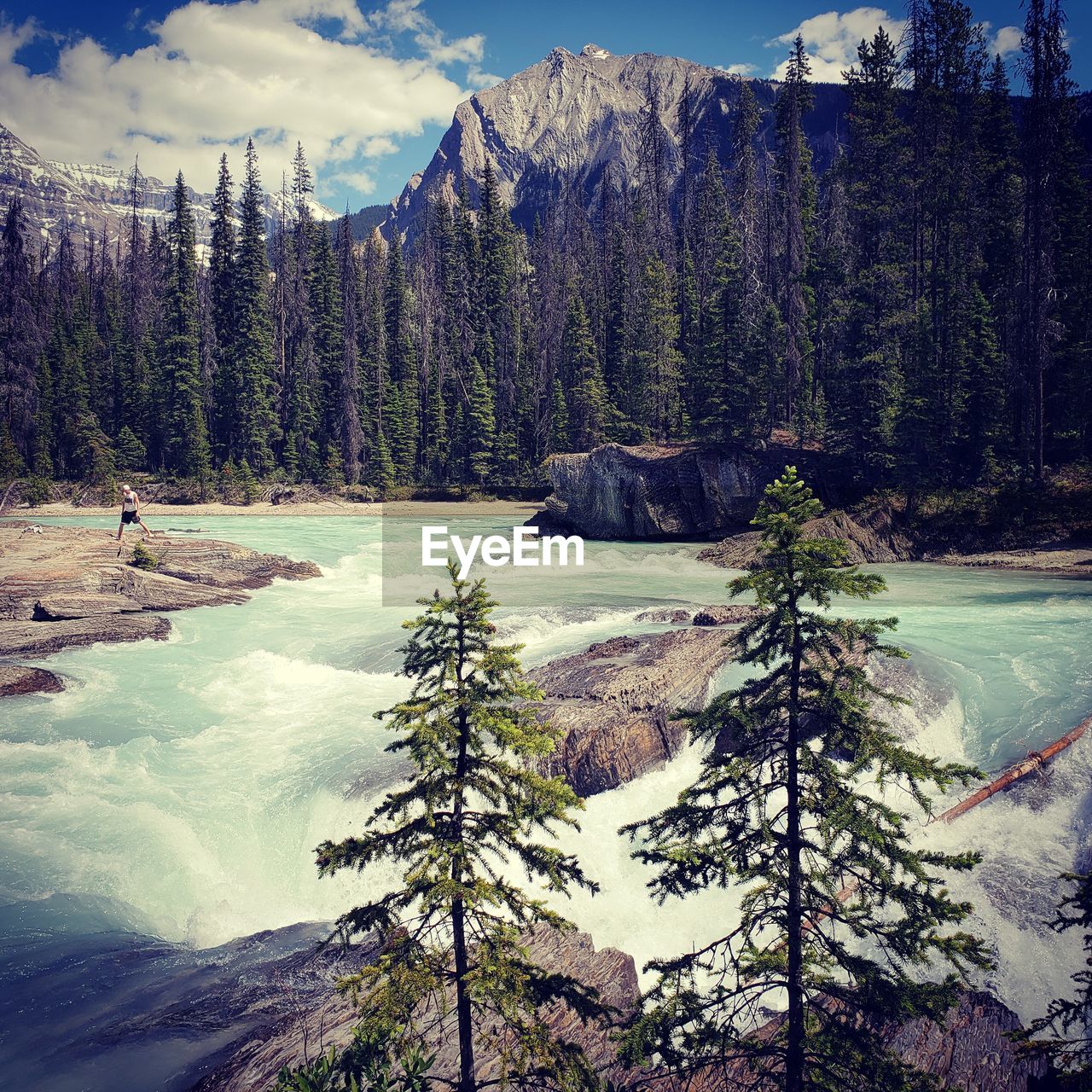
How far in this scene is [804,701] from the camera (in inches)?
255

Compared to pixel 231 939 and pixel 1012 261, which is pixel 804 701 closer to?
pixel 231 939

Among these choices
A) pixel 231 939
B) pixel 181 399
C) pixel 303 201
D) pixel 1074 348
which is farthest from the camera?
pixel 303 201

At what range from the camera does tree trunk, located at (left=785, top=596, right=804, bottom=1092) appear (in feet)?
19.4

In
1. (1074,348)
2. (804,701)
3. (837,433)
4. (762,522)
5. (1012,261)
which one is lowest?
(804,701)

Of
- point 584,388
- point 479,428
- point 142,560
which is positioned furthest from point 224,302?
point 142,560

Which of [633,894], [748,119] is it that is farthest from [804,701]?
[748,119]

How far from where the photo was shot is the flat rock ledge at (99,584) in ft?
68.8

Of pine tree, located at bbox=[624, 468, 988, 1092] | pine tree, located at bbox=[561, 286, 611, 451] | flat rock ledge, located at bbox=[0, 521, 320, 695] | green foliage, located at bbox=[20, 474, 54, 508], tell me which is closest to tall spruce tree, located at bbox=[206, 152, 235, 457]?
green foliage, located at bbox=[20, 474, 54, 508]

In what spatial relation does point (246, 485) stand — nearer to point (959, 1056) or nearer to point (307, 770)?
point (307, 770)

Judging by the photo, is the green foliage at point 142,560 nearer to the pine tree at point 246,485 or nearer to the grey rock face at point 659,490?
the grey rock face at point 659,490

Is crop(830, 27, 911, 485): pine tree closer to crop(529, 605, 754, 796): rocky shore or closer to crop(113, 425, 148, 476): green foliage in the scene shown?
crop(529, 605, 754, 796): rocky shore

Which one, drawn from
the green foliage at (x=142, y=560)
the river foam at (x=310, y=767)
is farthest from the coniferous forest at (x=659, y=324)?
the green foliage at (x=142, y=560)

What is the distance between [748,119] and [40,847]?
60.8 m

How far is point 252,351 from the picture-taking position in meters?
66.1
